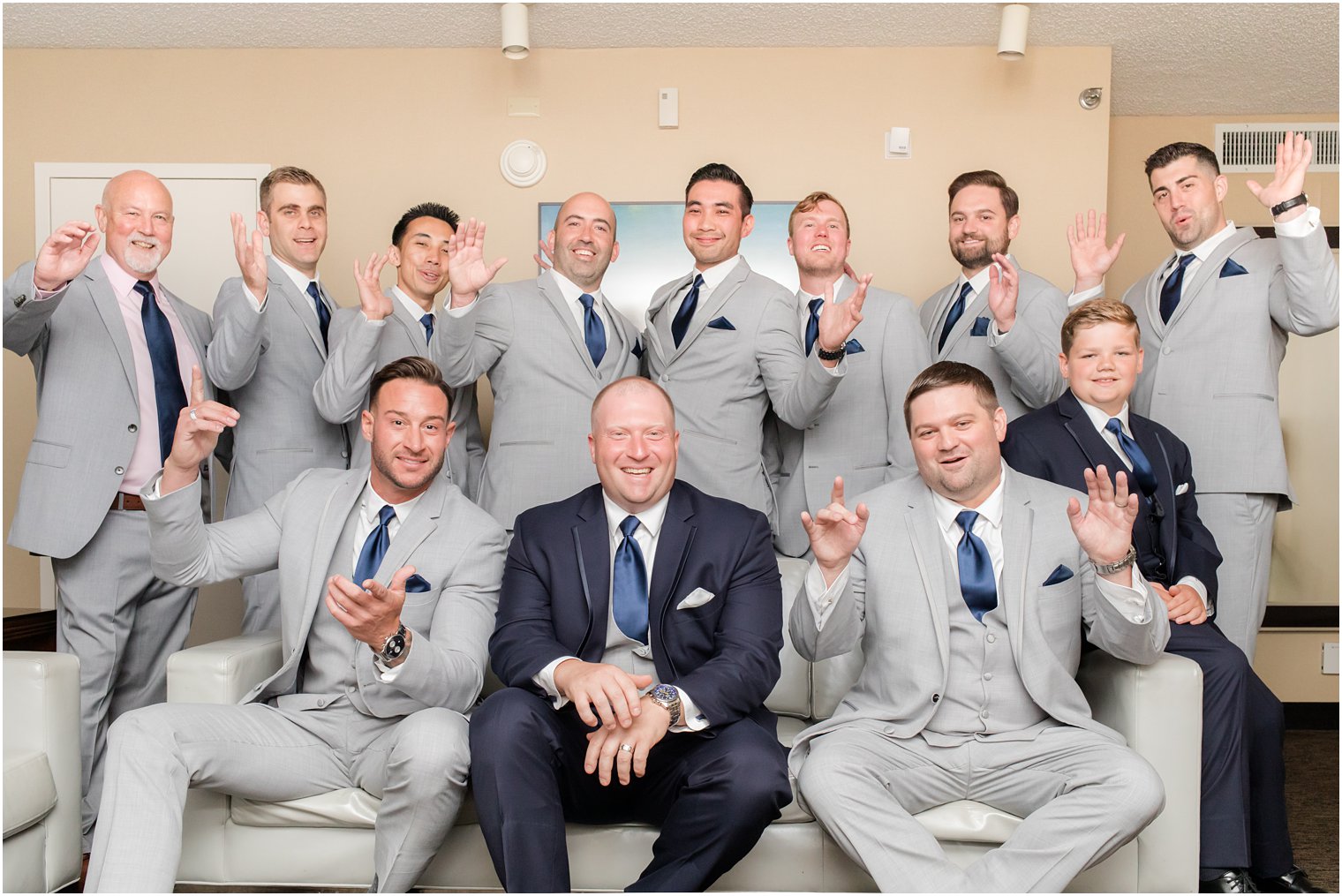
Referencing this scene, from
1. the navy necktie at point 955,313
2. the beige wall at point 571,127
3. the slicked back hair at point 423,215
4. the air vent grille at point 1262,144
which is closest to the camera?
the navy necktie at point 955,313

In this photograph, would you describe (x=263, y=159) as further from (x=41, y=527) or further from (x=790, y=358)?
(x=790, y=358)

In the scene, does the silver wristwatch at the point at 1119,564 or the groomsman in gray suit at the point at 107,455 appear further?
the groomsman in gray suit at the point at 107,455

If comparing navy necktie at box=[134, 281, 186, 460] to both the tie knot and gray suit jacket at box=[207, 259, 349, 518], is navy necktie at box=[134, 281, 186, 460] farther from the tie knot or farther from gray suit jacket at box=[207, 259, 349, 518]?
the tie knot

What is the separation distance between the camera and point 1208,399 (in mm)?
3494

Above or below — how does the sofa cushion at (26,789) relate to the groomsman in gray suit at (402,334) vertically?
below

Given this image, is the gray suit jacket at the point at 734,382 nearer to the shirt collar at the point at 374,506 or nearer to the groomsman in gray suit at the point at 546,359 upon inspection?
the groomsman in gray suit at the point at 546,359

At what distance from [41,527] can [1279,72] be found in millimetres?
5579

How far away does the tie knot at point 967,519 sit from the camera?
9.09 feet

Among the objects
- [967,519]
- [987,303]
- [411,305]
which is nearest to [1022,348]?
[987,303]

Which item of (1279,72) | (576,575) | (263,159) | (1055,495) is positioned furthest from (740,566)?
(1279,72)

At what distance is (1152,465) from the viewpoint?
3.11 meters

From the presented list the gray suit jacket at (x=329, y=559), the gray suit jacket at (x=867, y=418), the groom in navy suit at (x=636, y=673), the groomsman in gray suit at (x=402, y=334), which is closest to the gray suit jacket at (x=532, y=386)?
the groomsman in gray suit at (x=402, y=334)

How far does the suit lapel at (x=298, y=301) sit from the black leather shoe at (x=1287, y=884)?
10.5ft

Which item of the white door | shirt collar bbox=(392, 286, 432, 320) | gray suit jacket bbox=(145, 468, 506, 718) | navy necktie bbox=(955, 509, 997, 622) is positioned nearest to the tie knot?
navy necktie bbox=(955, 509, 997, 622)
